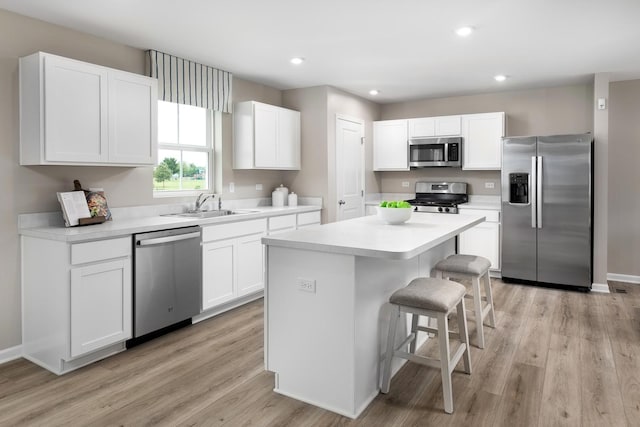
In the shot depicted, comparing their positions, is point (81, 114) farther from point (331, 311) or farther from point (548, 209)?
point (548, 209)

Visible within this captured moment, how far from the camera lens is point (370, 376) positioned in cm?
242

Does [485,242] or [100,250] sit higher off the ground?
[100,250]

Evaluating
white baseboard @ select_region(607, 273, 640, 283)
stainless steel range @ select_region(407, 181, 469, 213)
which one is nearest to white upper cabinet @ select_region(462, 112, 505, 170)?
stainless steel range @ select_region(407, 181, 469, 213)

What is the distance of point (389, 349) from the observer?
244 cm

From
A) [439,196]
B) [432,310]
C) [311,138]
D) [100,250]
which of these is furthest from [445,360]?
[439,196]

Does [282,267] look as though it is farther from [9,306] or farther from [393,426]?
[9,306]

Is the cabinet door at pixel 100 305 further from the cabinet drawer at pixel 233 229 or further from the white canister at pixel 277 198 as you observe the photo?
the white canister at pixel 277 198

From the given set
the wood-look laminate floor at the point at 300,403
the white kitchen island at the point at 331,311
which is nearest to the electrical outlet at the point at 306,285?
the white kitchen island at the point at 331,311

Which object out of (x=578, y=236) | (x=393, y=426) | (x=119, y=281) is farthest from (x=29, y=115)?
(x=578, y=236)

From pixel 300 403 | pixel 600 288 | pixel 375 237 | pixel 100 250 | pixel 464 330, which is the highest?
pixel 375 237

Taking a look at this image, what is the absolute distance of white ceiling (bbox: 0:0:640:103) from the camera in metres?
2.91

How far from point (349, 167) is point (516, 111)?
2275 mm

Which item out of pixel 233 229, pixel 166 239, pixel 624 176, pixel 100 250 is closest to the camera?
pixel 100 250

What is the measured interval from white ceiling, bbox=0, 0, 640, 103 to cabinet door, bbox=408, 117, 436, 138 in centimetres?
97
